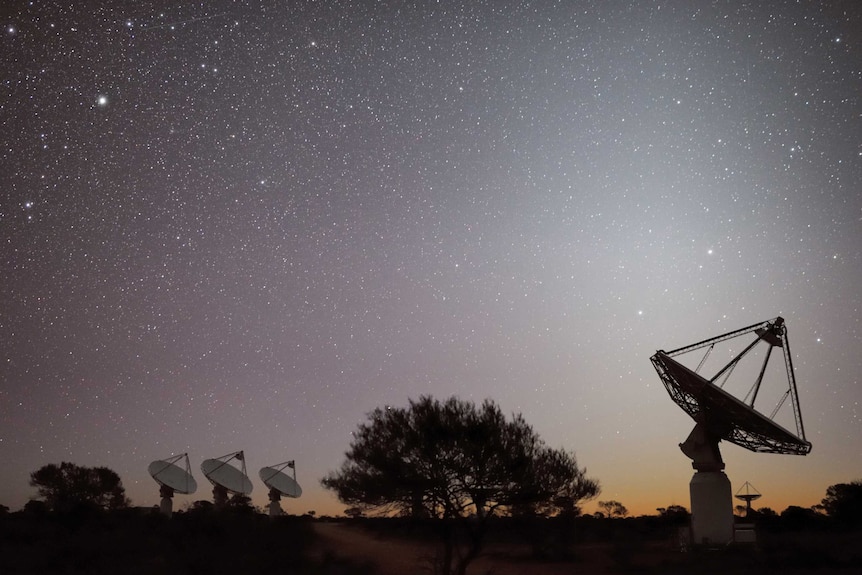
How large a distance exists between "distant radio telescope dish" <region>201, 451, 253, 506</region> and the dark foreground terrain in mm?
1542

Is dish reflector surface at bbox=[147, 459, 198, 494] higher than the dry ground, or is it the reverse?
dish reflector surface at bbox=[147, 459, 198, 494]

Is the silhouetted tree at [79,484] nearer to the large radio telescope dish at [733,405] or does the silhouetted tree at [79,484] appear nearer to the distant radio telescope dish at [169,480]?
the distant radio telescope dish at [169,480]

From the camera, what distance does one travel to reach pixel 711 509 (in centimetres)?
2912

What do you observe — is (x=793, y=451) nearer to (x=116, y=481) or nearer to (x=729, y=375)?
(x=729, y=375)

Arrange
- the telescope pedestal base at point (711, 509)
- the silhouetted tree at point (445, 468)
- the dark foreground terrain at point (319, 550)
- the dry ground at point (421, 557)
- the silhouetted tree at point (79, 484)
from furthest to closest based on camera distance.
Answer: the silhouetted tree at point (79, 484) → the telescope pedestal base at point (711, 509) → the dry ground at point (421, 557) → the dark foreground terrain at point (319, 550) → the silhouetted tree at point (445, 468)

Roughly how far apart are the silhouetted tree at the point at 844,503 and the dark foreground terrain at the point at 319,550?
5939 millimetres

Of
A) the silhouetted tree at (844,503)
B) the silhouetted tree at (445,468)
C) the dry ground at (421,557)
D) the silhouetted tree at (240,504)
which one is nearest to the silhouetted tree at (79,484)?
the silhouetted tree at (240,504)

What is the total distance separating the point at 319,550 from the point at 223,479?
9.12 metres

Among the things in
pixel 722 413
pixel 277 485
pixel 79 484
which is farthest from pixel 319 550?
pixel 79 484

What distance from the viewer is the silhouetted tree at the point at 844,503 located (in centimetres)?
4478

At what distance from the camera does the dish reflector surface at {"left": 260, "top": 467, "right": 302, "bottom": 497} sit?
130 ft

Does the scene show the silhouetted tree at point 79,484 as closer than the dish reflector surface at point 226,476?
No

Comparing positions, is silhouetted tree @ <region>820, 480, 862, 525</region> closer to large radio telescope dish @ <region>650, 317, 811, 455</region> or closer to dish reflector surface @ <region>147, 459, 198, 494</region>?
large radio telescope dish @ <region>650, 317, 811, 455</region>

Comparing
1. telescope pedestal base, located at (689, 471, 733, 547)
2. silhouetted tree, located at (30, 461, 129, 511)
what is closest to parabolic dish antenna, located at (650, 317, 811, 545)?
telescope pedestal base, located at (689, 471, 733, 547)
